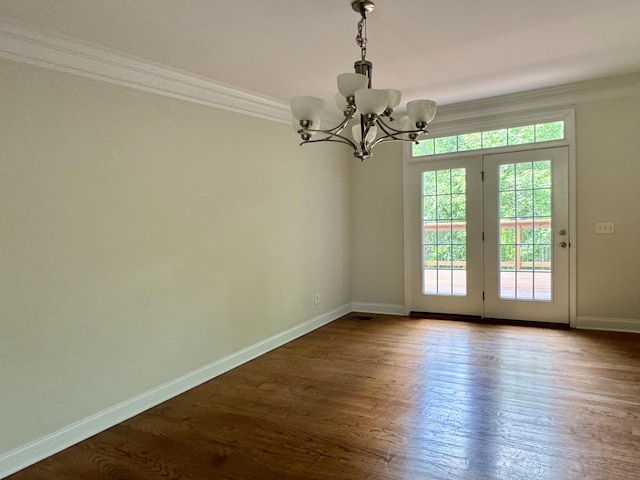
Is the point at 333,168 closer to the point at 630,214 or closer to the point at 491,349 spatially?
the point at 491,349

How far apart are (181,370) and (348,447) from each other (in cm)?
157

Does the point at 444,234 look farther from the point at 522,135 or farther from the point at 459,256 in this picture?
the point at 522,135

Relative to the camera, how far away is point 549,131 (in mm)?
4621

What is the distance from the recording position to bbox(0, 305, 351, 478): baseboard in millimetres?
2301

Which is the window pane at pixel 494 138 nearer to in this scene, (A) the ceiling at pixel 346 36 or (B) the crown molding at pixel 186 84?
(B) the crown molding at pixel 186 84

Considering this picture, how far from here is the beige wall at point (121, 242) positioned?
7.64 feet

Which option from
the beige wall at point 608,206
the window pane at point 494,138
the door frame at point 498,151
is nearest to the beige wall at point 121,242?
the door frame at point 498,151

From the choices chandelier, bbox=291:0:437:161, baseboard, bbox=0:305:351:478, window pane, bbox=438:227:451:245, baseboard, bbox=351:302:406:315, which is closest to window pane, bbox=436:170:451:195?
window pane, bbox=438:227:451:245

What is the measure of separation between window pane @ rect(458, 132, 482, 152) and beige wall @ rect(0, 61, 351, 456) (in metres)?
2.21

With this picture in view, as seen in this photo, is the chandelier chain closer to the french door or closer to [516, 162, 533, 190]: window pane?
the french door

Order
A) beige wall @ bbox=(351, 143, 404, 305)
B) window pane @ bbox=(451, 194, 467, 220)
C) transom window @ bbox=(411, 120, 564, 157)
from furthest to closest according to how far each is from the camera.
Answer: beige wall @ bbox=(351, 143, 404, 305) → window pane @ bbox=(451, 194, 467, 220) → transom window @ bbox=(411, 120, 564, 157)

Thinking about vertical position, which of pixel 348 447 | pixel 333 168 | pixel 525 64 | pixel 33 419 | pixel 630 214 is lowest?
pixel 348 447

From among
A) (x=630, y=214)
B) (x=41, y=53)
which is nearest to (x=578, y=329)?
(x=630, y=214)

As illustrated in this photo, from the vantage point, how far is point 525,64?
356 centimetres
